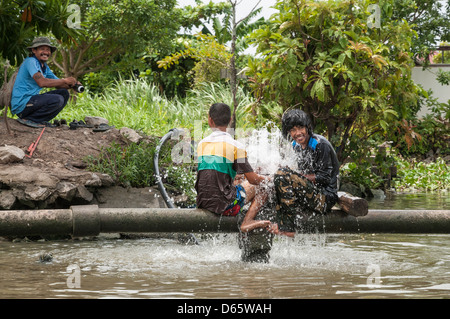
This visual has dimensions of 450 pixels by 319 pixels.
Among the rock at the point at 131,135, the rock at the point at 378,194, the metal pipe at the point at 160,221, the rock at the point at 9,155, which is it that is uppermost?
the rock at the point at 131,135

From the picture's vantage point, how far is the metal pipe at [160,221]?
16.6ft

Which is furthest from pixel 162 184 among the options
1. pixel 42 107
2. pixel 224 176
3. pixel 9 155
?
pixel 224 176

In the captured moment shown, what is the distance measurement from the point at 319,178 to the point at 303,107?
5069 millimetres

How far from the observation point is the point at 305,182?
573cm

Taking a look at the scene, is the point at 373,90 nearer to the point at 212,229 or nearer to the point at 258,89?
the point at 258,89

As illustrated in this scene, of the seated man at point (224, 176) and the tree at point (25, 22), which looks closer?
the seated man at point (224, 176)

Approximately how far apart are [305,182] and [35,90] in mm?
5445

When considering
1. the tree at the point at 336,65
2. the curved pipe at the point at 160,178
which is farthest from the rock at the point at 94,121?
the tree at the point at 336,65

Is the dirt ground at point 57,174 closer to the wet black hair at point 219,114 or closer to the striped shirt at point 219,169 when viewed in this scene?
the striped shirt at point 219,169

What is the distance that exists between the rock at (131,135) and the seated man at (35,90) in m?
1.03

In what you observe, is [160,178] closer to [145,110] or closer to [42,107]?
[42,107]

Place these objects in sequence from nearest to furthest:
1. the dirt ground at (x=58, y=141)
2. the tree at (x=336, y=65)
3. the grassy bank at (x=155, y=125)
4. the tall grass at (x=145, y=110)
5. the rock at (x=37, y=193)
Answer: the rock at (x=37, y=193) → the dirt ground at (x=58, y=141) → the grassy bank at (x=155, y=125) → the tree at (x=336, y=65) → the tall grass at (x=145, y=110)

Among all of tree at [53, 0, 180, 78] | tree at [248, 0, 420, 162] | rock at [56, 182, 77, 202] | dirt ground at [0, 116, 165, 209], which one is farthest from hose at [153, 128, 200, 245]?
tree at [53, 0, 180, 78]
